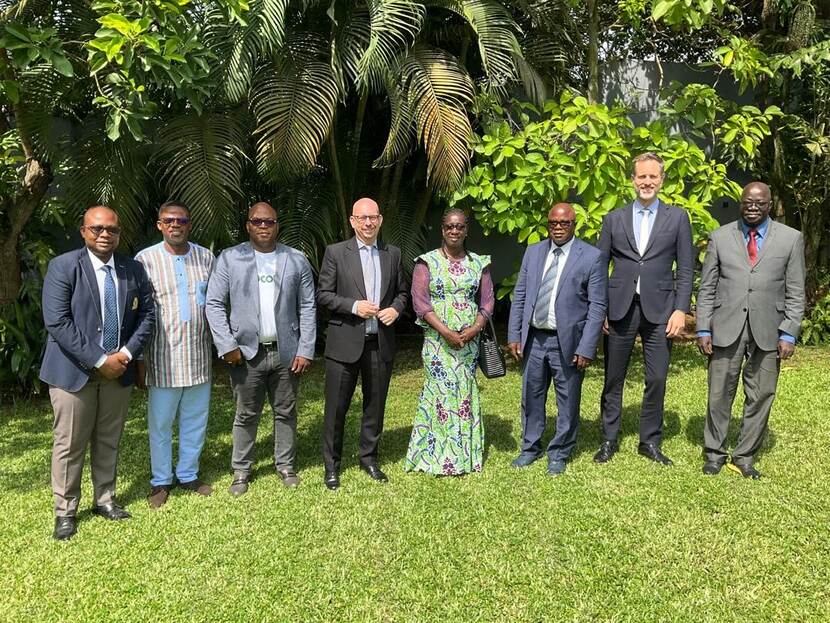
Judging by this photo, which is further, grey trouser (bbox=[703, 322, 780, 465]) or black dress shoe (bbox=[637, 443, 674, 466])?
black dress shoe (bbox=[637, 443, 674, 466])

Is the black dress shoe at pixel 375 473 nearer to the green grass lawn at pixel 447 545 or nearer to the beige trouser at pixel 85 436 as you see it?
the green grass lawn at pixel 447 545

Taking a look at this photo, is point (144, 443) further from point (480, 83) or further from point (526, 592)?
point (480, 83)

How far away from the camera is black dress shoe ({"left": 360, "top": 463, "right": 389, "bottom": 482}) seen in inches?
186

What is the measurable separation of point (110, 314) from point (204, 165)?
10.5 feet

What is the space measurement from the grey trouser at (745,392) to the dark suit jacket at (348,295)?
229 cm

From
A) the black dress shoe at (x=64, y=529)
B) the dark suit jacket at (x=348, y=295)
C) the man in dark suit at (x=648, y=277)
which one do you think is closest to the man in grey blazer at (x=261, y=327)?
the dark suit jacket at (x=348, y=295)

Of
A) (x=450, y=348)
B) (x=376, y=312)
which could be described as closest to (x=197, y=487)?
(x=376, y=312)

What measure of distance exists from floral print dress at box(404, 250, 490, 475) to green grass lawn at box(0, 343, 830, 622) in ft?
0.55

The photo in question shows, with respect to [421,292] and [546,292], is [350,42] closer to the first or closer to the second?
[421,292]

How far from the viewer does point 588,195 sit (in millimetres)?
6539

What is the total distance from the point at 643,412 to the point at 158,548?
3.49 metres

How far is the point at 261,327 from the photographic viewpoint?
4.39 m

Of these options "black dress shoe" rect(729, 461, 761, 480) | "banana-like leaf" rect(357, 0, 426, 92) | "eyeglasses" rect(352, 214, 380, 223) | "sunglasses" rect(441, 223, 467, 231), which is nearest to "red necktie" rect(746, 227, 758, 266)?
"black dress shoe" rect(729, 461, 761, 480)

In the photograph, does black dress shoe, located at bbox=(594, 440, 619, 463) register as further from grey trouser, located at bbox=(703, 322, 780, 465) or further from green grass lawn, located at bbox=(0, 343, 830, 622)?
grey trouser, located at bbox=(703, 322, 780, 465)
